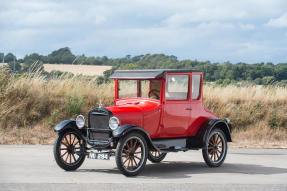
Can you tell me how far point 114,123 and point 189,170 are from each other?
2450 mm

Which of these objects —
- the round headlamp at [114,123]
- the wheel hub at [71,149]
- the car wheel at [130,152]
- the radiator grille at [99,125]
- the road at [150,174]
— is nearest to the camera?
the road at [150,174]

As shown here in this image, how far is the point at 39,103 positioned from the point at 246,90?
10373 millimetres

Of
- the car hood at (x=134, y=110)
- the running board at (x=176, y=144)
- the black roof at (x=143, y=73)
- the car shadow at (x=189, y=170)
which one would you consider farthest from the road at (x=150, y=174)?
the black roof at (x=143, y=73)

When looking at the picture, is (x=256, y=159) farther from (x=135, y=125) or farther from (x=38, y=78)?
(x=38, y=78)

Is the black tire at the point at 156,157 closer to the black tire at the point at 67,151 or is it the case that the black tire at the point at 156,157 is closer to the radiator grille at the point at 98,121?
the black tire at the point at 67,151

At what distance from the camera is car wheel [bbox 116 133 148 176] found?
1040 cm

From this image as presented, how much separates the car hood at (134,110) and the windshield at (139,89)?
0.79ft

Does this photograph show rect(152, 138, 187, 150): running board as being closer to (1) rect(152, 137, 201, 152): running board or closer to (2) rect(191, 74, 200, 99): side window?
(1) rect(152, 137, 201, 152): running board

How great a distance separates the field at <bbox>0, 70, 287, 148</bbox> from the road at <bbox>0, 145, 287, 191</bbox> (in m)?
3.89

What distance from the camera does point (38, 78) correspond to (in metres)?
21.7

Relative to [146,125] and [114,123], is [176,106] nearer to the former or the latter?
[146,125]

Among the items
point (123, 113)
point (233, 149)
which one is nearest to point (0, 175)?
point (123, 113)

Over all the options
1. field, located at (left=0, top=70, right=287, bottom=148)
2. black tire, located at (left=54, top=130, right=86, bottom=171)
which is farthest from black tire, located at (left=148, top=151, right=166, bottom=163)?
field, located at (left=0, top=70, right=287, bottom=148)

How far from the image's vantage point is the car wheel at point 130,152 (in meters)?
10.4
